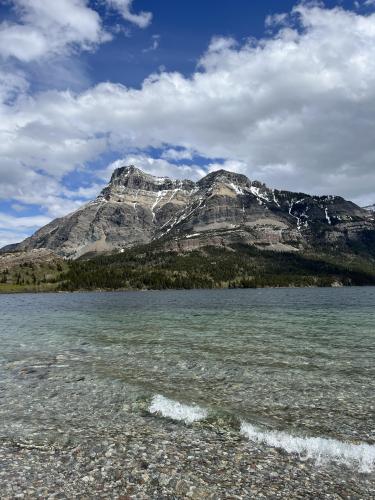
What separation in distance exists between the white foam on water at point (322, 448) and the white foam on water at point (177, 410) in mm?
3308

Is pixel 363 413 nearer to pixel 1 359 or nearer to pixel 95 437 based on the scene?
pixel 95 437

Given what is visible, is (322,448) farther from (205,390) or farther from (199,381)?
(199,381)

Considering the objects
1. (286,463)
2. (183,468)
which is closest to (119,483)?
(183,468)

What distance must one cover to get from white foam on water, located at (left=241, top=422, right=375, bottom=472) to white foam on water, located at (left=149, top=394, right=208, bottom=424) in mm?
3308

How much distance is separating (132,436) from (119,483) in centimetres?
457

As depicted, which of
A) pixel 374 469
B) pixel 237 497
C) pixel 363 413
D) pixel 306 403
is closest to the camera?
pixel 237 497

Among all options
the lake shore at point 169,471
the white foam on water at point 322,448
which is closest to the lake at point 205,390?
the white foam on water at point 322,448

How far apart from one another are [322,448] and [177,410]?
Answer: 8.16m

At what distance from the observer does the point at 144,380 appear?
29141 mm

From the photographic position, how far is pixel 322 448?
16672 mm

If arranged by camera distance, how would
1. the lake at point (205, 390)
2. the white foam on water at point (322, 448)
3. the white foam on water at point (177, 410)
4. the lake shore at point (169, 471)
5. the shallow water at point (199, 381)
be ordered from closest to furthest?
the lake shore at point (169, 471) → the white foam on water at point (322, 448) → the lake at point (205, 390) → the shallow water at point (199, 381) → the white foam on water at point (177, 410)

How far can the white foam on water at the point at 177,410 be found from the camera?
20.9m

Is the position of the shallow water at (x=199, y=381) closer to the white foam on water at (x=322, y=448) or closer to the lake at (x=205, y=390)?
the lake at (x=205, y=390)

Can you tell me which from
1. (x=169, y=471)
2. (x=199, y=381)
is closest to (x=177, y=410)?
(x=199, y=381)
